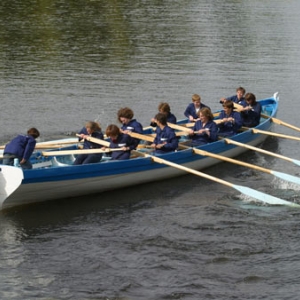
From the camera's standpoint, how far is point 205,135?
19.0 meters

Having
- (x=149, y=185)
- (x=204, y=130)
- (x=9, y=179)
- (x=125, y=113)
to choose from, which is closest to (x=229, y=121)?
(x=204, y=130)

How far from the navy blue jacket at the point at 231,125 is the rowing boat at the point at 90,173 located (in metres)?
0.25

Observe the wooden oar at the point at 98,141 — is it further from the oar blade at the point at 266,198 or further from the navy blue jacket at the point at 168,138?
the oar blade at the point at 266,198

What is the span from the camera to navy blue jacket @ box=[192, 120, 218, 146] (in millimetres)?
18906

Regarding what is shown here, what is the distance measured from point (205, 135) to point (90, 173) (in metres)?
3.70

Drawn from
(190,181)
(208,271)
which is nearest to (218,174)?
(190,181)

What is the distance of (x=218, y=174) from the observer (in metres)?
19.5

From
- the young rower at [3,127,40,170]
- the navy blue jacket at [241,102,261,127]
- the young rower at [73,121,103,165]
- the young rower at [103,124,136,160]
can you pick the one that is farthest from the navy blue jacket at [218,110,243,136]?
the young rower at [3,127,40,170]

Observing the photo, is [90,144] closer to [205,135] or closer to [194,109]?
[205,135]

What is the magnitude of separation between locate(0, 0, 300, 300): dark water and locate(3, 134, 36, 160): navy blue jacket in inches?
49.3

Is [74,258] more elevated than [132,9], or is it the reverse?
[132,9]

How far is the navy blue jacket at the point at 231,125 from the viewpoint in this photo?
19984mm

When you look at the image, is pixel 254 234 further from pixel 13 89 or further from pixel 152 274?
pixel 13 89

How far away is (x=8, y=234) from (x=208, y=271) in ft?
14.2
